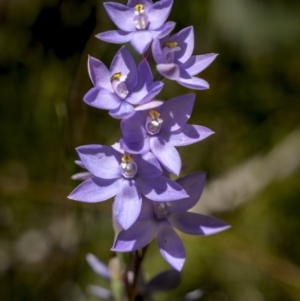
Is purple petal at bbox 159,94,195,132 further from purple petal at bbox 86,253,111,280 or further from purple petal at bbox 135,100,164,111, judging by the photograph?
purple petal at bbox 86,253,111,280

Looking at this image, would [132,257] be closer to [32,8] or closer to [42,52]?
[42,52]

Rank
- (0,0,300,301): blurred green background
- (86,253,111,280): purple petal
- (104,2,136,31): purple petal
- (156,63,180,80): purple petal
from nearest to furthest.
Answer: (156,63,180,80): purple petal → (104,2,136,31): purple petal → (86,253,111,280): purple petal → (0,0,300,301): blurred green background

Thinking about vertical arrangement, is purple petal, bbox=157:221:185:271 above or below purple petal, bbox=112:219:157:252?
below

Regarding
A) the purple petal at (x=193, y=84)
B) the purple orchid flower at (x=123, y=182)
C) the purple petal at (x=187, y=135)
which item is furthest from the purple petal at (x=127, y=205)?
the purple petal at (x=193, y=84)

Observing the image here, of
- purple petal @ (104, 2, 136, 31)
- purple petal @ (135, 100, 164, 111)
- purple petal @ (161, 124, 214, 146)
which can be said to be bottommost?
purple petal @ (161, 124, 214, 146)

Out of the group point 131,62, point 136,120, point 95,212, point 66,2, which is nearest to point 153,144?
point 136,120

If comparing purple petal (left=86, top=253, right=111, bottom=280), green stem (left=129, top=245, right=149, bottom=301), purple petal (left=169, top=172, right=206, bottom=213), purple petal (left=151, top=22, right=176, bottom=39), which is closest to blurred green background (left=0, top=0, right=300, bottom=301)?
purple petal (left=86, top=253, right=111, bottom=280)

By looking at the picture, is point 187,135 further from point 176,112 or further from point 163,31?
point 163,31

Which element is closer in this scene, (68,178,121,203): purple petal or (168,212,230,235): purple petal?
(68,178,121,203): purple petal
